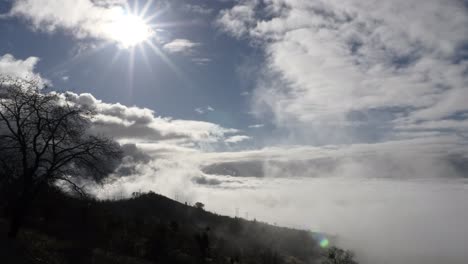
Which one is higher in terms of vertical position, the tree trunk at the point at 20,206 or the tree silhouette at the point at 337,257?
the tree trunk at the point at 20,206

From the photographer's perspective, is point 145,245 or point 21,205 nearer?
point 21,205

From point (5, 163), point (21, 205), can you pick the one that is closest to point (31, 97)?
point (5, 163)

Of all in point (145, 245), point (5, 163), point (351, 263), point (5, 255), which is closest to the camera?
point (5, 255)

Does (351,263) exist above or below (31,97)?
below

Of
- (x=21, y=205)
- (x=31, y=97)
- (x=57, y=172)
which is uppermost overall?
(x=31, y=97)

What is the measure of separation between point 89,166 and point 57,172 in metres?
2.37

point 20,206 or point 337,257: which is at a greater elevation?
point 20,206

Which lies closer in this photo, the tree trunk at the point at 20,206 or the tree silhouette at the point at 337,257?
the tree trunk at the point at 20,206

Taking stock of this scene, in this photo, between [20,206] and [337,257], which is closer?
[20,206]

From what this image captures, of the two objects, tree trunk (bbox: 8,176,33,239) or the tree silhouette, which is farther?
the tree silhouette

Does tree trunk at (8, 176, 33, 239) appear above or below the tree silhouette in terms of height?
above

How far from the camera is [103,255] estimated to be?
3481 cm

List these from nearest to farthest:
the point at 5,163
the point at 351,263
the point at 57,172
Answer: the point at 5,163 → the point at 57,172 → the point at 351,263

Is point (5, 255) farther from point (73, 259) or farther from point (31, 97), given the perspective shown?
point (31, 97)
